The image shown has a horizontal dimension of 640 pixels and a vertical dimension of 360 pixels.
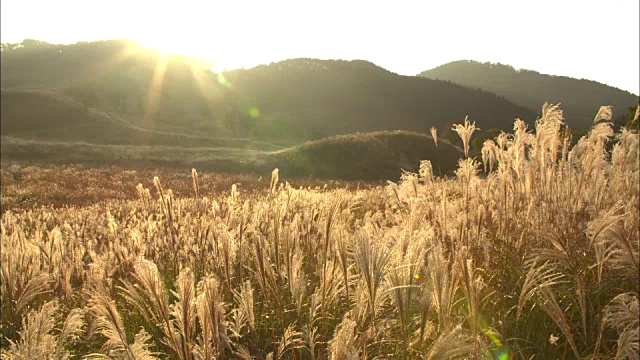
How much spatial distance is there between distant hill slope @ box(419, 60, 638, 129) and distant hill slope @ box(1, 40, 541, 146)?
83.3 ft

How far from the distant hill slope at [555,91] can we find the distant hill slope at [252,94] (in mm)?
25386

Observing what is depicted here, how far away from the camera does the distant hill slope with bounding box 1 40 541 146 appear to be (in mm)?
90250

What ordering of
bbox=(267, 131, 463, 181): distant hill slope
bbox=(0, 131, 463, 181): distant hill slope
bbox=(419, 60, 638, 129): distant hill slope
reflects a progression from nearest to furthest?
bbox=(0, 131, 463, 181): distant hill slope < bbox=(267, 131, 463, 181): distant hill slope < bbox=(419, 60, 638, 129): distant hill slope

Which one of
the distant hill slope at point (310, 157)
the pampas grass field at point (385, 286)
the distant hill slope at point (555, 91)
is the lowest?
the distant hill slope at point (310, 157)

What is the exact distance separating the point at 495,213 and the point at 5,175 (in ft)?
83.9

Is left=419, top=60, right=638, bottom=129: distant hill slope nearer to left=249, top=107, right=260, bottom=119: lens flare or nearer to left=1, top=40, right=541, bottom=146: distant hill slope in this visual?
left=1, top=40, right=541, bottom=146: distant hill slope

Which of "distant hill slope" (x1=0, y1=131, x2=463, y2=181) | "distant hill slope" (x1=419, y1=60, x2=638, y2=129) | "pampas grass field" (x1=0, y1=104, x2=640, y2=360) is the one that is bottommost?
"distant hill slope" (x1=0, y1=131, x2=463, y2=181)

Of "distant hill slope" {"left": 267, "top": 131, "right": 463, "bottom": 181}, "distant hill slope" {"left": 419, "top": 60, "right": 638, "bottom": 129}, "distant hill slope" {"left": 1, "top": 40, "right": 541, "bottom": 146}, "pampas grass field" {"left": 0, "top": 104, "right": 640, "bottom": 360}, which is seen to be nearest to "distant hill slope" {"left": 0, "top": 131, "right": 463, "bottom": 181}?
"distant hill slope" {"left": 267, "top": 131, "right": 463, "bottom": 181}

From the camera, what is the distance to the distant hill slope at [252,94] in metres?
90.2

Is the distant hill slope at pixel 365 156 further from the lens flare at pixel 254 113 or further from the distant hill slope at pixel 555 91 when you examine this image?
the distant hill slope at pixel 555 91

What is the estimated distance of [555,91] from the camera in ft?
515

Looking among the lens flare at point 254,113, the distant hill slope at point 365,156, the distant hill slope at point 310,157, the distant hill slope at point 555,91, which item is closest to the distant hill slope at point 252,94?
the lens flare at point 254,113

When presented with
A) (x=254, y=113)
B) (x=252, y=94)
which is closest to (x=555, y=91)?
(x=252, y=94)

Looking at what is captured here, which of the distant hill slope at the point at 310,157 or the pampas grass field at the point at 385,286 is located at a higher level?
the pampas grass field at the point at 385,286
